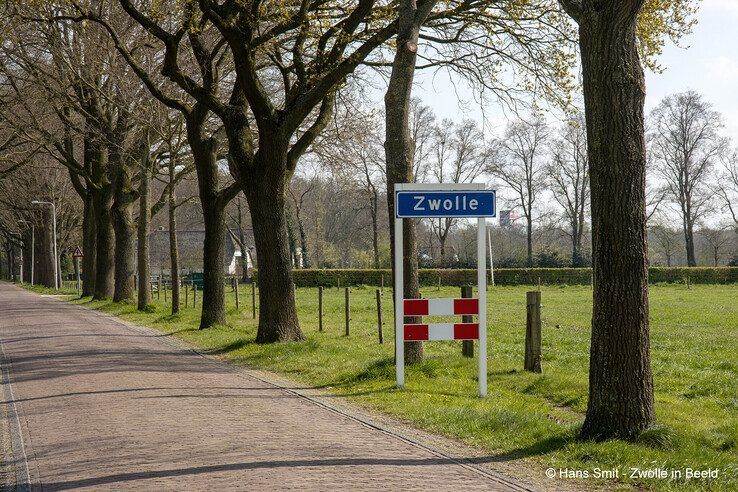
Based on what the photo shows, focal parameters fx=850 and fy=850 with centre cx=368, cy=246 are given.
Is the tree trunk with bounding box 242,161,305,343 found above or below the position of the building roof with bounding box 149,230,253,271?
below

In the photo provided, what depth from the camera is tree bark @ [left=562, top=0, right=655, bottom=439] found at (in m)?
7.57

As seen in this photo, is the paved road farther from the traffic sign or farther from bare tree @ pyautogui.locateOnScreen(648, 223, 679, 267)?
bare tree @ pyautogui.locateOnScreen(648, 223, 679, 267)

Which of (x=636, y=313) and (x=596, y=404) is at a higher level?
(x=636, y=313)

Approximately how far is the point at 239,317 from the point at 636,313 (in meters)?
19.6

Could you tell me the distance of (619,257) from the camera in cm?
762

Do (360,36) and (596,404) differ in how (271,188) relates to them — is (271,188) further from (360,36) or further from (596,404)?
(596,404)

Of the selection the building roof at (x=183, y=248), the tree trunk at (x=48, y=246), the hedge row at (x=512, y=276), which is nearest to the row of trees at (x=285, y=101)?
the hedge row at (x=512, y=276)

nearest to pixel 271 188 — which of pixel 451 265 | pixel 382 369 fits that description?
pixel 382 369

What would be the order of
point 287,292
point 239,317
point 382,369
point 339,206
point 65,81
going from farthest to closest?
point 339,206
point 65,81
point 239,317
point 287,292
point 382,369

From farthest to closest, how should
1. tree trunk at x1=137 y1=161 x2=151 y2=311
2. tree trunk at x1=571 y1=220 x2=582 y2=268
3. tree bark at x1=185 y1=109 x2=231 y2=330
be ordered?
tree trunk at x1=571 y1=220 x2=582 y2=268 < tree trunk at x1=137 y1=161 x2=151 y2=311 < tree bark at x1=185 y1=109 x2=231 y2=330

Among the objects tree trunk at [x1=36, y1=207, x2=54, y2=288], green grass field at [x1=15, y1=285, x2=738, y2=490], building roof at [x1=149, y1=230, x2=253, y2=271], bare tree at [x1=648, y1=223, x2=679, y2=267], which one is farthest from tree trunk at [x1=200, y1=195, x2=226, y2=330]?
building roof at [x1=149, y1=230, x2=253, y2=271]

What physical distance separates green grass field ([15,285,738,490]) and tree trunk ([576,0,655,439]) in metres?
0.39

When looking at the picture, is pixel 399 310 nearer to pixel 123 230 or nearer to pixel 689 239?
pixel 123 230

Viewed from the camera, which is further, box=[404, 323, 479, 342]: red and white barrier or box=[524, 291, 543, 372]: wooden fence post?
box=[524, 291, 543, 372]: wooden fence post
